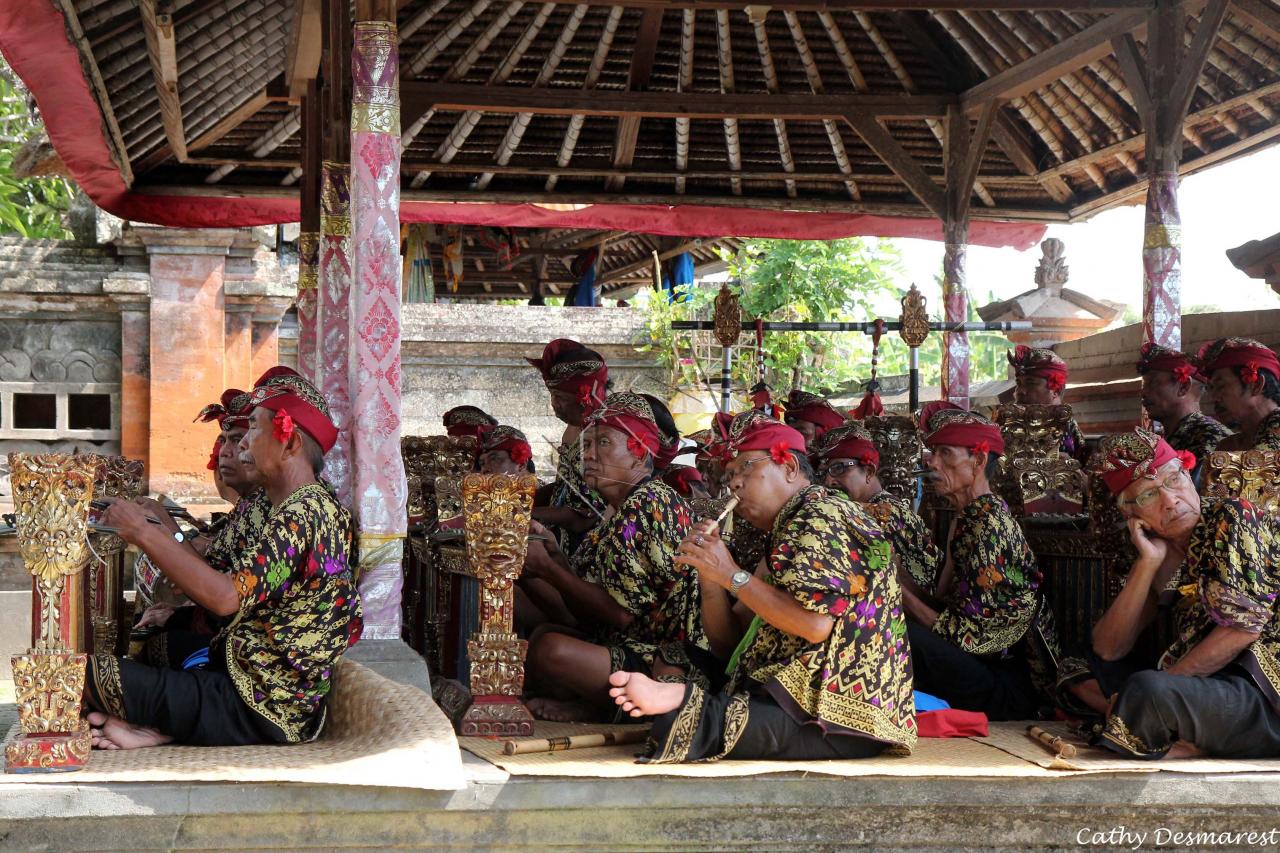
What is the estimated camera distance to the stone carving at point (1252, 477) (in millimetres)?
4016

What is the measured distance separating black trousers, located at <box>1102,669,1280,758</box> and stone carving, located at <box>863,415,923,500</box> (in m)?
2.74

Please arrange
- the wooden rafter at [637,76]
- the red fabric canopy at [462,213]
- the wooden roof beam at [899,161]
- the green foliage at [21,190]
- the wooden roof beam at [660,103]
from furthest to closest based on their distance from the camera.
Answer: the green foliage at [21,190], the wooden roof beam at [899,161], the wooden roof beam at [660,103], the wooden rafter at [637,76], the red fabric canopy at [462,213]

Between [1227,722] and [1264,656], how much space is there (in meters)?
0.21

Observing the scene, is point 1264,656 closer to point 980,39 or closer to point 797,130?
point 980,39

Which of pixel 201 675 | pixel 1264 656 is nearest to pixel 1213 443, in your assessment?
pixel 1264 656

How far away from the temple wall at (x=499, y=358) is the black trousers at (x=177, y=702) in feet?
28.8

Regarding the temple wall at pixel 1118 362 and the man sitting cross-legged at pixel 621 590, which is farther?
the temple wall at pixel 1118 362

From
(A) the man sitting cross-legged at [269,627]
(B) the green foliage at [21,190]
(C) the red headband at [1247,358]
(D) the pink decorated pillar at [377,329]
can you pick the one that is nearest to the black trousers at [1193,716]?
(C) the red headband at [1247,358]

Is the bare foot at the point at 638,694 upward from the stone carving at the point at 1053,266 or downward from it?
downward

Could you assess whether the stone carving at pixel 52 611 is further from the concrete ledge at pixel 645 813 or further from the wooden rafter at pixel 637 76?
the wooden rafter at pixel 637 76

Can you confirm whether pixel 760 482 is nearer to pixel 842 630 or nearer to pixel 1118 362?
pixel 842 630

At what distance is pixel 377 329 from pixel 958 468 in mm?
2027

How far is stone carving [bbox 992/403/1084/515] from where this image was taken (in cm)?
543

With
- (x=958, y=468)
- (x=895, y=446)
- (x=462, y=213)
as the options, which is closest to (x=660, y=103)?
(x=462, y=213)
